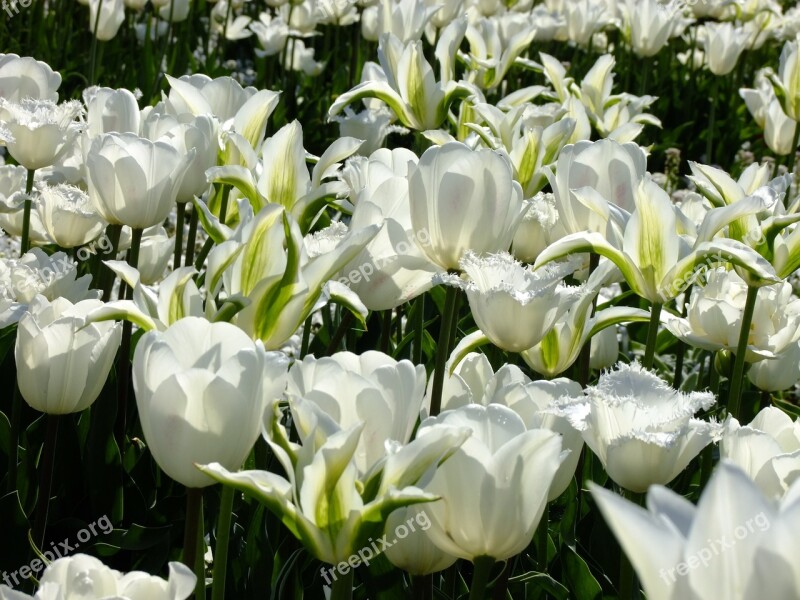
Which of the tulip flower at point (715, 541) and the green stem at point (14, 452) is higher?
the tulip flower at point (715, 541)

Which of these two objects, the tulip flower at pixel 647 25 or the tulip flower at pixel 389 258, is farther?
the tulip flower at pixel 647 25

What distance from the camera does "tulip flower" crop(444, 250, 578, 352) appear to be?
1.62 m

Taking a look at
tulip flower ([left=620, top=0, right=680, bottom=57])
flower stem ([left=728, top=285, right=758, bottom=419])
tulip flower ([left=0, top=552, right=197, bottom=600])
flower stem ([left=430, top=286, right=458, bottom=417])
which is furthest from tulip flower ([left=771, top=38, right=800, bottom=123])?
tulip flower ([left=0, top=552, right=197, bottom=600])

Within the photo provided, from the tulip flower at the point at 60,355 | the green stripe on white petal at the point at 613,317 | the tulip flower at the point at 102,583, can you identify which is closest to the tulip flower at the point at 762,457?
the green stripe on white petal at the point at 613,317

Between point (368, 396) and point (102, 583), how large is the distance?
0.34 metres

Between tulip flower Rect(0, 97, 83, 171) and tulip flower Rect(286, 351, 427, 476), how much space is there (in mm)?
1201

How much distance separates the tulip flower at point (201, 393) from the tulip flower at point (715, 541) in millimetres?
490

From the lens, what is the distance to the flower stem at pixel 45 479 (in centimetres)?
175

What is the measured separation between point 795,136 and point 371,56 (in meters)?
3.22

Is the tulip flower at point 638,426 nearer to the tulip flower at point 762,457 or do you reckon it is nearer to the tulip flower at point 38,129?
the tulip flower at point 762,457

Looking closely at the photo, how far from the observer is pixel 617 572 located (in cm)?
186

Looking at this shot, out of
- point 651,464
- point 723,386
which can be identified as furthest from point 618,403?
point 723,386

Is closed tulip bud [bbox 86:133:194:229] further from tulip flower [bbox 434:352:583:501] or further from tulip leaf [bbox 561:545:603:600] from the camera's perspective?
tulip leaf [bbox 561:545:603:600]

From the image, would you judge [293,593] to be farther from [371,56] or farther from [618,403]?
[371,56]
